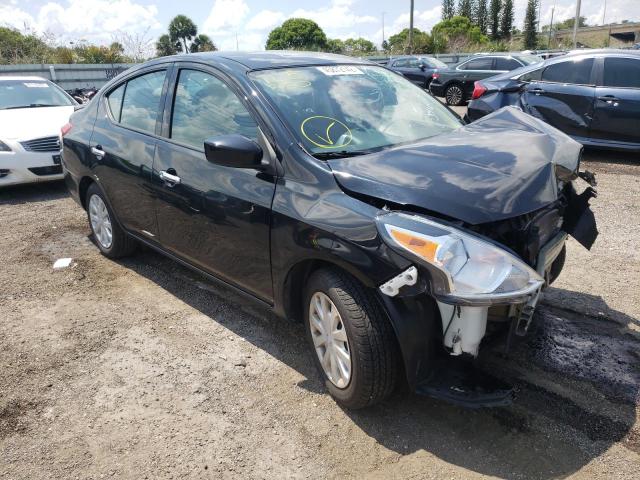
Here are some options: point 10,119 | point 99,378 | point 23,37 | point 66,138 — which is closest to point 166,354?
point 99,378

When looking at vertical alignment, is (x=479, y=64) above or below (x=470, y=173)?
below

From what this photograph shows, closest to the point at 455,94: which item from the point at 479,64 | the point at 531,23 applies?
the point at 479,64

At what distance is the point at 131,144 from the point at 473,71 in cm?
1369

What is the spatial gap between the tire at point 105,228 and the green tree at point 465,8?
90.4m

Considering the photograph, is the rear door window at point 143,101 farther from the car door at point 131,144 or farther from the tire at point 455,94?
the tire at point 455,94

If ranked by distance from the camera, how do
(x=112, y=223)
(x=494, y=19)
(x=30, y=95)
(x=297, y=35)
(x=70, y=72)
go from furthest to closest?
1. (x=494, y=19)
2. (x=297, y=35)
3. (x=70, y=72)
4. (x=30, y=95)
5. (x=112, y=223)

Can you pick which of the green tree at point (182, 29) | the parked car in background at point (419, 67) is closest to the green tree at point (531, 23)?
the green tree at point (182, 29)

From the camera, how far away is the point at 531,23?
250ft

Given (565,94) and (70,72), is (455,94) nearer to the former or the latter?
(565,94)

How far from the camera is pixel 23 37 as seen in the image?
79.7 feet

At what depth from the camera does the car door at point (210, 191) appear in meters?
2.97

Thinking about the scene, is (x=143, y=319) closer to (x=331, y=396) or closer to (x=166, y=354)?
(x=166, y=354)

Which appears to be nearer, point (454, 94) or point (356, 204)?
point (356, 204)

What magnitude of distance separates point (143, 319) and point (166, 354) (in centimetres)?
57
